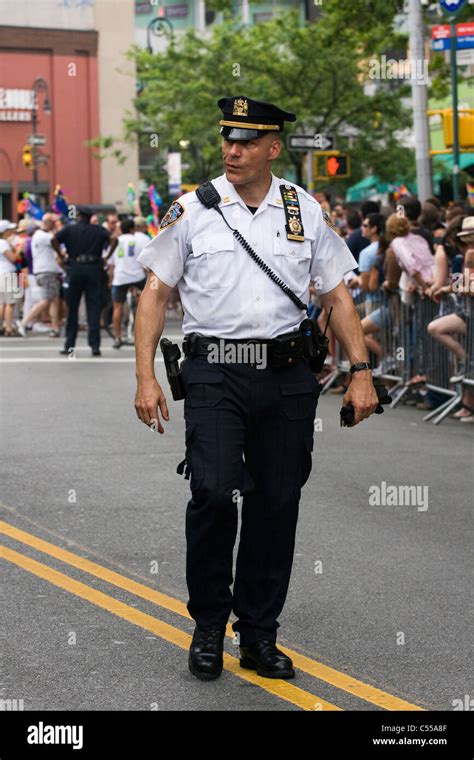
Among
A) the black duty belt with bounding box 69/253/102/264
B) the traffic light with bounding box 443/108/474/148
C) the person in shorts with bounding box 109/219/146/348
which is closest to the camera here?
→ the black duty belt with bounding box 69/253/102/264

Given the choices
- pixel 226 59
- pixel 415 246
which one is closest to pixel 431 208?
pixel 415 246

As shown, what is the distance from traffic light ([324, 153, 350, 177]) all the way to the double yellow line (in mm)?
18469

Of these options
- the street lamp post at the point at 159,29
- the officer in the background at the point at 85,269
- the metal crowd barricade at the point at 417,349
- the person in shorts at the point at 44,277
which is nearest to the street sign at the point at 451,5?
the officer in the background at the point at 85,269

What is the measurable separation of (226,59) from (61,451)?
3082 centimetres

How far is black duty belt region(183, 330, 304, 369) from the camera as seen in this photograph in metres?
5.45

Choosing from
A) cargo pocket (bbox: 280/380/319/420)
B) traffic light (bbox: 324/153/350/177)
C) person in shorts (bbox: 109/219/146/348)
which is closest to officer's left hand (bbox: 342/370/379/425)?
cargo pocket (bbox: 280/380/319/420)

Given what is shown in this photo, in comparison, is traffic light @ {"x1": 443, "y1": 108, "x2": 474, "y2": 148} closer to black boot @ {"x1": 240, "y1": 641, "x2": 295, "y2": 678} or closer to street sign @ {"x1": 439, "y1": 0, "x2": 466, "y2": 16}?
street sign @ {"x1": 439, "y1": 0, "x2": 466, "y2": 16}

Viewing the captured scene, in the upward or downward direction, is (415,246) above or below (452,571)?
above

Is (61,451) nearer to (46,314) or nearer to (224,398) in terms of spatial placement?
(224,398)

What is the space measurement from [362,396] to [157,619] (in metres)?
1.39

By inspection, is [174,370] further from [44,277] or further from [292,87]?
[292,87]

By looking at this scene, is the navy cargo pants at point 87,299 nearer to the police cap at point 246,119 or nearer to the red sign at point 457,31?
the red sign at point 457,31

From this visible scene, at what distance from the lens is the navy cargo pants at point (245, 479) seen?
5.42 metres

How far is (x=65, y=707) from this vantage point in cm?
507
